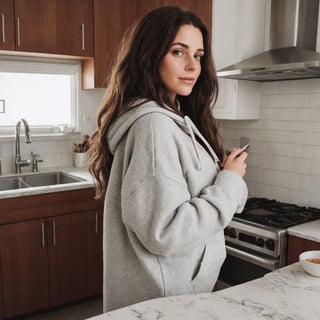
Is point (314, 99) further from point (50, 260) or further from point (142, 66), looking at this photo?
point (50, 260)

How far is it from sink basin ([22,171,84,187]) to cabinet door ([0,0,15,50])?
3.27 feet

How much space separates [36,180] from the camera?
10.6 feet

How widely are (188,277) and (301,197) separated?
1.90 metres

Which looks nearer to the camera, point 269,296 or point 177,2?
point 269,296

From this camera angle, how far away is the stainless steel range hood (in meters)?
2.54

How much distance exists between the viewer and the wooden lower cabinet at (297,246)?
221 cm

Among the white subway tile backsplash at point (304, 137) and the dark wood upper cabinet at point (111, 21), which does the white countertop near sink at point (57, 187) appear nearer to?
the dark wood upper cabinet at point (111, 21)

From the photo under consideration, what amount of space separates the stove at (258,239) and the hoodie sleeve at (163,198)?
4.23 feet

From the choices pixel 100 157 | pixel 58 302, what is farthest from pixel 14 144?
pixel 100 157

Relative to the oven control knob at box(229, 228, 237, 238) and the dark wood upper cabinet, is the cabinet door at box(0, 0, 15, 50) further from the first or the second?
the oven control knob at box(229, 228, 237, 238)

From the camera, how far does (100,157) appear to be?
1.38 m

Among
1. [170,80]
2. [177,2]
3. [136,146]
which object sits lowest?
[136,146]

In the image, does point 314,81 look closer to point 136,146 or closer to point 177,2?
point 177,2

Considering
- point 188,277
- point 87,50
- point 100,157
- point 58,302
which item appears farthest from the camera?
point 87,50
